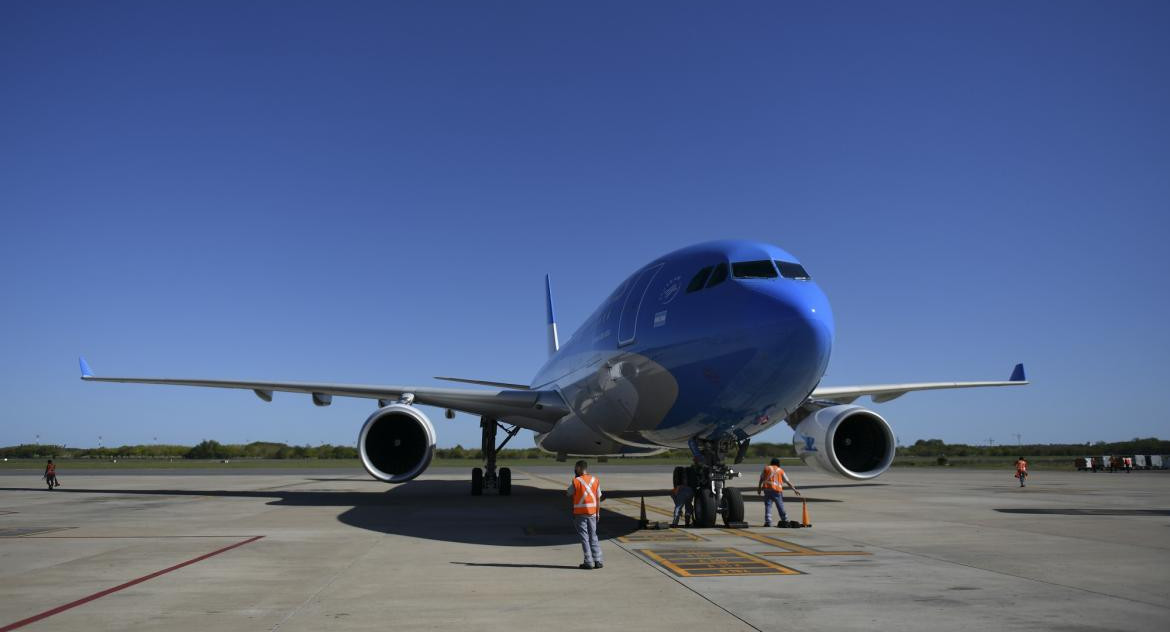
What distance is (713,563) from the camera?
8156 millimetres

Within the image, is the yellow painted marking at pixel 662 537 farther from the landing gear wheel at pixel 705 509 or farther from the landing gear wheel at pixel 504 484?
the landing gear wheel at pixel 504 484

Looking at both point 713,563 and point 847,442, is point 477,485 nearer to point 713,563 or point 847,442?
point 847,442

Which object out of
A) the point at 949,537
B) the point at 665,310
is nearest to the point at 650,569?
the point at 665,310

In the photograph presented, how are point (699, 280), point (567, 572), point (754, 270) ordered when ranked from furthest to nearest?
point (699, 280) < point (754, 270) < point (567, 572)

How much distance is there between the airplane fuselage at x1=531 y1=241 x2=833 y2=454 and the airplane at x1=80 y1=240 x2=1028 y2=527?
0.06ft

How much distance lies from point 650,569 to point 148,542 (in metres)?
6.93

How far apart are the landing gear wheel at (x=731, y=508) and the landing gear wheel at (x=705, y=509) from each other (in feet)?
0.63

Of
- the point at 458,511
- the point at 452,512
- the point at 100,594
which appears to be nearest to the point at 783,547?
the point at 100,594

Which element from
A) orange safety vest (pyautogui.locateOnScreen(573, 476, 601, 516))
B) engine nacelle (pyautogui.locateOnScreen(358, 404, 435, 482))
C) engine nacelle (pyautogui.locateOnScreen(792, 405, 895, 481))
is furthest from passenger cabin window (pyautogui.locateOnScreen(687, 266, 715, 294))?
engine nacelle (pyautogui.locateOnScreen(358, 404, 435, 482))

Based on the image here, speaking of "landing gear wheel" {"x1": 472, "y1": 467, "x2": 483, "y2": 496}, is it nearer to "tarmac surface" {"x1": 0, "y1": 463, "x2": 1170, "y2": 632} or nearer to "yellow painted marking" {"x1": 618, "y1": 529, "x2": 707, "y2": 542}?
"tarmac surface" {"x1": 0, "y1": 463, "x2": 1170, "y2": 632}

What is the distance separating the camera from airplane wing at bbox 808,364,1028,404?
694 inches

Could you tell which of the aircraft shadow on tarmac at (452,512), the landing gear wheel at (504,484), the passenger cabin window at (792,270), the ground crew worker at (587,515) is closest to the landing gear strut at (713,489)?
the aircraft shadow on tarmac at (452,512)

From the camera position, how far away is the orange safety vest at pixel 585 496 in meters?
8.16

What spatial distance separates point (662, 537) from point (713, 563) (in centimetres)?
247
